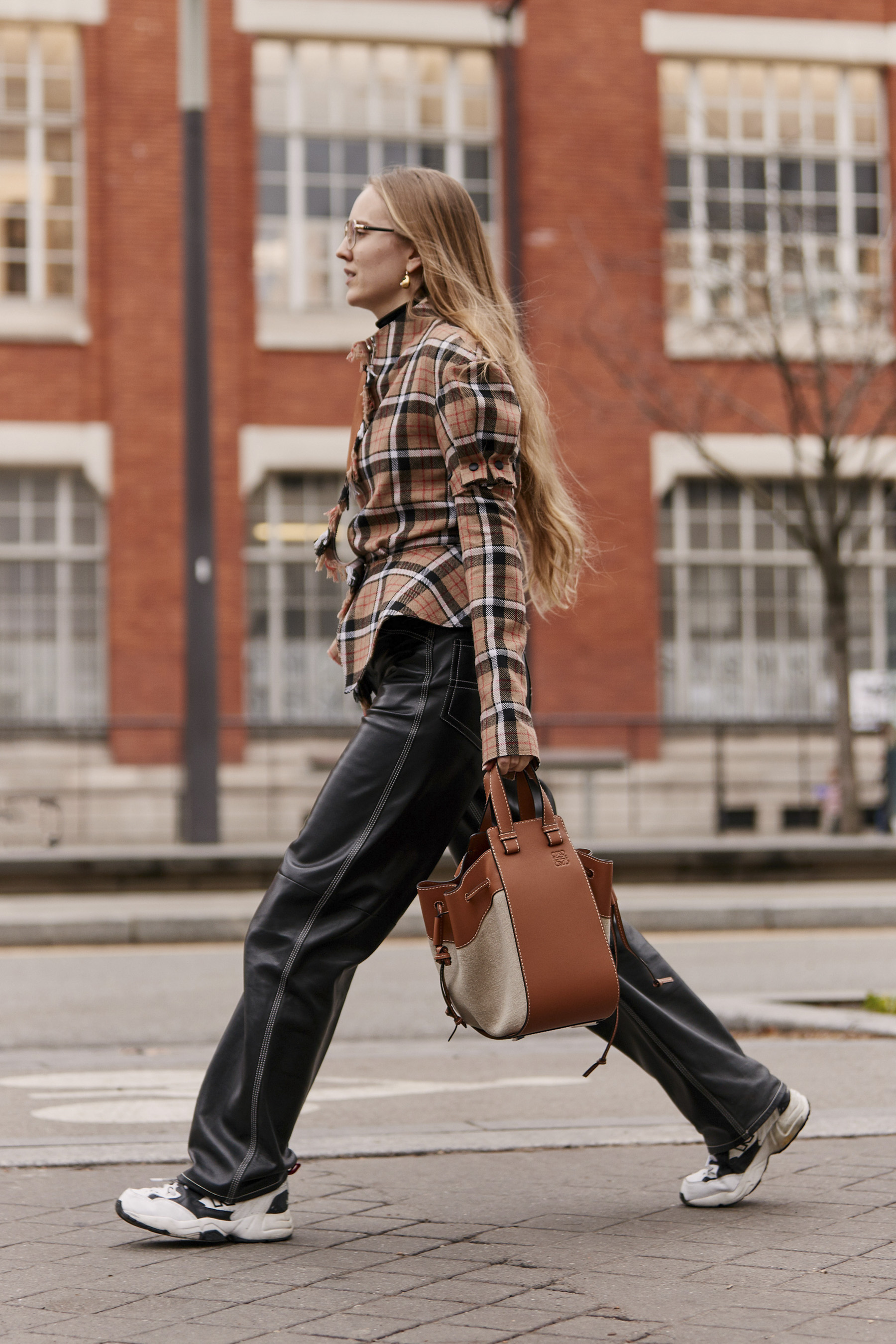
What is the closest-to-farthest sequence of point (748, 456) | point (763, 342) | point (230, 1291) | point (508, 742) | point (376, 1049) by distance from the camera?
point (230, 1291)
point (508, 742)
point (376, 1049)
point (763, 342)
point (748, 456)

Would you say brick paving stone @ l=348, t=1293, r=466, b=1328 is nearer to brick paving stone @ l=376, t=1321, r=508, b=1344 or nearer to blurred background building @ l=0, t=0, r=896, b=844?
brick paving stone @ l=376, t=1321, r=508, b=1344

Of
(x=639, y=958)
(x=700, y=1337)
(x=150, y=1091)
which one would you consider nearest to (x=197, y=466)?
(x=150, y=1091)

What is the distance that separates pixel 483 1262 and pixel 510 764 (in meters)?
0.95

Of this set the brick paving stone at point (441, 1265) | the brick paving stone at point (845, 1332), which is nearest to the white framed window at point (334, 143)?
the brick paving stone at point (441, 1265)

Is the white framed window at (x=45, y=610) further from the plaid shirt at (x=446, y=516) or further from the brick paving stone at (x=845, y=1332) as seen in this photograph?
the brick paving stone at (x=845, y=1332)

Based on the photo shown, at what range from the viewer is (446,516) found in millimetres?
3770

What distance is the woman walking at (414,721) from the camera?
362cm

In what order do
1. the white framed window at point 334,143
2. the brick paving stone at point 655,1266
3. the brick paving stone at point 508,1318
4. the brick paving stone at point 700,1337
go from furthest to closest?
1. the white framed window at point 334,143
2. the brick paving stone at point 655,1266
3. the brick paving stone at point 508,1318
4. the brick paving stone at point 700,1337

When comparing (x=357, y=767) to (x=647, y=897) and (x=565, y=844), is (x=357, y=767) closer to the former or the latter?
(x=565, y=844)

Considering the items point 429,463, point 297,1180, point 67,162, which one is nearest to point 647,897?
point 297,1180

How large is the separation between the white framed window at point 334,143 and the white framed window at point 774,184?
2311 mm

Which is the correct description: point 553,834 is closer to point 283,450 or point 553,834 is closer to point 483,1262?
point 483,1262

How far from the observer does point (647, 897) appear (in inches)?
506

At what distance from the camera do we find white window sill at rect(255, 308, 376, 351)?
68.3 ft
